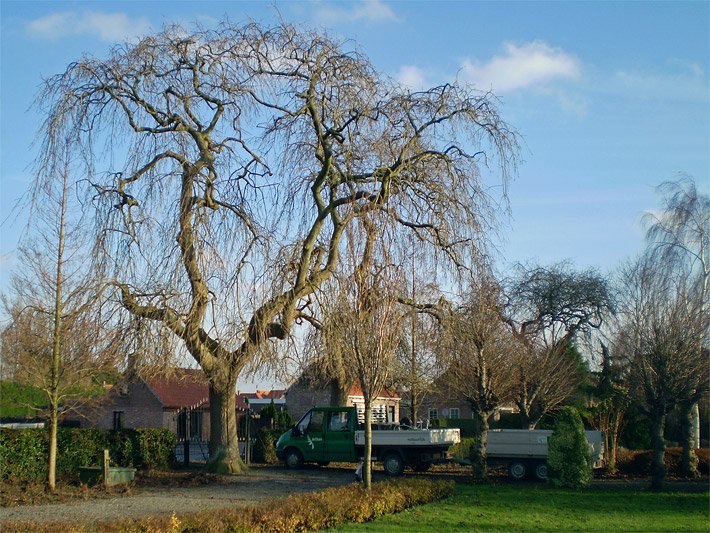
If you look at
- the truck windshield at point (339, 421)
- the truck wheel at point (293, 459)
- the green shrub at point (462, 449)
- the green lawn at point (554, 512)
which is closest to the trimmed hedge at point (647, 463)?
the green shrub at point (462, 449)

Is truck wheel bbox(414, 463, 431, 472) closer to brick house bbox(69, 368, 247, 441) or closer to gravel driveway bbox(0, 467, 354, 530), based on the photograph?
gravel driveway bbox(0, 467, 354, 530)

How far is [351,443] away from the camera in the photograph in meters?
23.8

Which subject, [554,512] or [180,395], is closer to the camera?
[554,512]

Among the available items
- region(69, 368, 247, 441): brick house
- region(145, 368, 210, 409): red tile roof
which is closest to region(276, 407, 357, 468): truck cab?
region(145, 368, 210, 409): red tile roof

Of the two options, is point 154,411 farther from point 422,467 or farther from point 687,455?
point 687,455

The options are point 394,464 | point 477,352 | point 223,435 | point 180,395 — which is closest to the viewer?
point 477,352

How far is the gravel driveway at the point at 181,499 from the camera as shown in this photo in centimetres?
1387

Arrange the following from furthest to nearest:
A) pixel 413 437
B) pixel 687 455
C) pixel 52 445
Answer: pixel 687 455
pixel 413 437
pixel 52 445

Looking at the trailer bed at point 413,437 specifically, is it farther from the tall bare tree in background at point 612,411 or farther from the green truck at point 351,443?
the tall bare tree in background at point 612,411

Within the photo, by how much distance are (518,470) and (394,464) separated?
3.62 m

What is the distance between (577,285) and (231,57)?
2860 centimetres

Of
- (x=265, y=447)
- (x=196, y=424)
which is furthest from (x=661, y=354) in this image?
(x=196, y=424)

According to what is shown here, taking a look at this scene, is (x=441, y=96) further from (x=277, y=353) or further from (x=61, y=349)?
(x=61, y=349)

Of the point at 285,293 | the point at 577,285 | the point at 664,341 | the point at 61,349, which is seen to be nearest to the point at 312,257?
the point at 285,293
